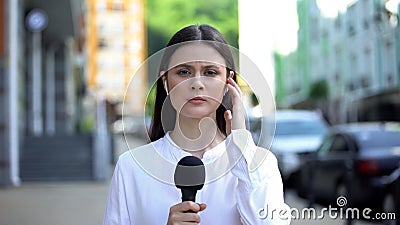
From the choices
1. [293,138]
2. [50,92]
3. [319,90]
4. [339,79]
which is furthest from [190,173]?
[319,90]

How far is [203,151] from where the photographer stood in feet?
5.49

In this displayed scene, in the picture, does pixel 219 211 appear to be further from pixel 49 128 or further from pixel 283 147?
pixel 49 128

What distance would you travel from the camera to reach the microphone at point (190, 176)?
1.57 metres

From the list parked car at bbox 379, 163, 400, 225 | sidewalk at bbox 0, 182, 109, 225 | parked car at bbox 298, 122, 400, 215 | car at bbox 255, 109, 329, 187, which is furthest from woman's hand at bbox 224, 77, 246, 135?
car at bbox 255, 109, 329, 187

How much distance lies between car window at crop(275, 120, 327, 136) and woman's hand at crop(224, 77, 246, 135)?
12633mm

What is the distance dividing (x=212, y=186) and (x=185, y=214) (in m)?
0.16

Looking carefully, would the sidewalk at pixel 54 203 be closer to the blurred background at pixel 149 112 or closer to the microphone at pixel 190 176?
the blurred background at pixel 149 112

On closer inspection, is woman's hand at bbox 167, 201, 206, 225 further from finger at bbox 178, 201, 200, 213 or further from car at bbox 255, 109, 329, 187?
car at bbox 255, 109, 329, 187

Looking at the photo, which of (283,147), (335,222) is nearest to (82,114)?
(283,147)

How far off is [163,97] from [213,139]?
0.16 metres

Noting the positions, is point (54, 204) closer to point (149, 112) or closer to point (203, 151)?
point (149, 112)

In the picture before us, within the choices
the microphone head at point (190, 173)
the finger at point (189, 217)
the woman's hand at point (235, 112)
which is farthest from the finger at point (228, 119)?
the finger at point (189, 217)

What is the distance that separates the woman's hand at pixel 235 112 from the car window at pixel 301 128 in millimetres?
12633

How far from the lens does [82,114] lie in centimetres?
3759
